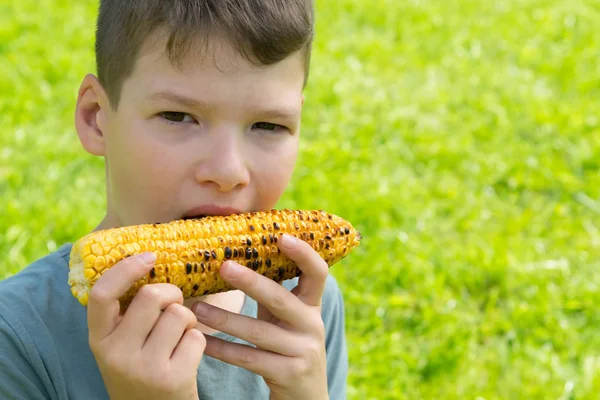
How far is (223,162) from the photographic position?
1945 mm

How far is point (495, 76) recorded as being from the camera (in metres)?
6.09

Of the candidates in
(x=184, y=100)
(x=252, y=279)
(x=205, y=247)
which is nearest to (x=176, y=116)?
(x=184, y=100)

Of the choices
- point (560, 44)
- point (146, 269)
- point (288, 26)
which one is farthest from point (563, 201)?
point (146, 269)

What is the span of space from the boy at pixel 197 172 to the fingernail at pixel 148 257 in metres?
0.08

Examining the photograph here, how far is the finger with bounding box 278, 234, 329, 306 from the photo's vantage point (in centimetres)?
191

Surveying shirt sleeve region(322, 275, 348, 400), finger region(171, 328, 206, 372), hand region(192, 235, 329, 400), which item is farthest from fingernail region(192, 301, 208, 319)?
shirt sleeve region(322, 275, 348, 400)

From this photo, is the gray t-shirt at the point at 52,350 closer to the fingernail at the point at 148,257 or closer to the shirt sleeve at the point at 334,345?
the shirt sleeve at the point at 334,345

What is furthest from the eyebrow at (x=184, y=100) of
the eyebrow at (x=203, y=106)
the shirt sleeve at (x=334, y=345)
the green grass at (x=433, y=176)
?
the green grass at (x=433, y=176)

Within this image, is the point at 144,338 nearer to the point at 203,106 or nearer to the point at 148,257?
the point at 148,257

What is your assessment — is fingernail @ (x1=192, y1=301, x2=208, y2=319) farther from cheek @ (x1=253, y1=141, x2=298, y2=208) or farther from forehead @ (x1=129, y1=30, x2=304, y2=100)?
forehead @ (x1=129, y1=30, x2=304, y2=100)

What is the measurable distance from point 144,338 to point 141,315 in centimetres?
6

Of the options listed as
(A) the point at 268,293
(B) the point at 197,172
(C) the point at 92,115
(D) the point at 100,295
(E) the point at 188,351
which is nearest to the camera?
(D) the point at 100,295

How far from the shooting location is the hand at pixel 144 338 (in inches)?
66.2

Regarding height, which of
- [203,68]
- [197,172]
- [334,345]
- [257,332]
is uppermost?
[203,68]
